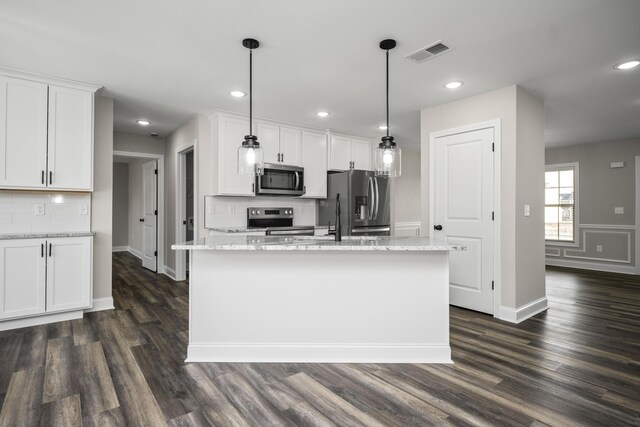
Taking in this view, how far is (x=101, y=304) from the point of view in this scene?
3.83 m

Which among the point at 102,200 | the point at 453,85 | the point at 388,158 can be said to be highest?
the point at 453,85

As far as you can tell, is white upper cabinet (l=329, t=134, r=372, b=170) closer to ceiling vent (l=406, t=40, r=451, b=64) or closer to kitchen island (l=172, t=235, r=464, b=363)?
ceiling vent (l=406, t=40, r=451, b=64)

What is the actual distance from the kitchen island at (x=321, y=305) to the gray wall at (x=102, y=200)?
1947 mm

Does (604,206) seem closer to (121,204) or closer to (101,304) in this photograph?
(101,304)

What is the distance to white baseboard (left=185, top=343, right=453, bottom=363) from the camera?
8.34ft

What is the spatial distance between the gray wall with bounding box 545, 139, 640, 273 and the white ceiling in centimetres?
258

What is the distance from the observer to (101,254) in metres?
3.84

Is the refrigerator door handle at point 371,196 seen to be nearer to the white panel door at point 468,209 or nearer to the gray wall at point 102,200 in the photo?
the white panel door at point 468,209

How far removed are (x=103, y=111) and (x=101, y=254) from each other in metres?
1.59

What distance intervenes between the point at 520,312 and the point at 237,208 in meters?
3.59

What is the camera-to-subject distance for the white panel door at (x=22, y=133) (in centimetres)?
317

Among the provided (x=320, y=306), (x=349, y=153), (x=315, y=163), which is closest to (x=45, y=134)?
(x=320, y=306)

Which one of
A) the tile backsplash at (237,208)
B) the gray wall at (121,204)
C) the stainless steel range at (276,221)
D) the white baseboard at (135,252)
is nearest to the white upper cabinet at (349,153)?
the tile backsplash at (237,208)

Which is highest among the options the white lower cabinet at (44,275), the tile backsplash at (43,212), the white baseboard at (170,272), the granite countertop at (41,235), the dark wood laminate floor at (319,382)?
the tile backsplash at (43,212)
